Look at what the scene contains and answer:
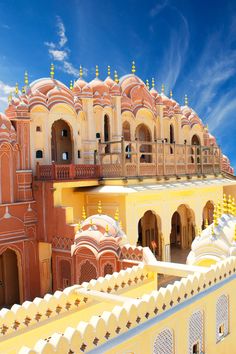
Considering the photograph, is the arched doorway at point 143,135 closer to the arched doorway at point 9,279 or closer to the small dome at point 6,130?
the small dome at point 6,130

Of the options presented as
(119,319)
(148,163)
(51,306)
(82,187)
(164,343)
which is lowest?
(164,343)

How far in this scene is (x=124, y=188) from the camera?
48.0ft

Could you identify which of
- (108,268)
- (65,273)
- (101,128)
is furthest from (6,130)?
(108,268)

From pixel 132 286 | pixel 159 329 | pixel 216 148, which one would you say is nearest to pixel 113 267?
pixel 132 286

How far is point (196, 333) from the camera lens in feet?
23.7

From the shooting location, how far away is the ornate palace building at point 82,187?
41.1 ft

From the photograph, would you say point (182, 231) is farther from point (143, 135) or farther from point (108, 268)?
point (108, 268)

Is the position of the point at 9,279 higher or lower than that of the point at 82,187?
lower

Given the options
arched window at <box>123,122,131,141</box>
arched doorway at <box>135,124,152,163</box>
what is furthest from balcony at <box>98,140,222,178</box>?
arched window at <box>123,122,131,141</box>

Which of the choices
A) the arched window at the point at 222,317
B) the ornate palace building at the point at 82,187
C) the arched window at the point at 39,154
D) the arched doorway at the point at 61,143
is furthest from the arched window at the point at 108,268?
the arched doorway at the point at 61,143

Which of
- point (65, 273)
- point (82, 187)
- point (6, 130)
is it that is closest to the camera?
point (65, 273)

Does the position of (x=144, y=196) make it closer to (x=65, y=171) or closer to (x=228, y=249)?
(x=65, y=171)

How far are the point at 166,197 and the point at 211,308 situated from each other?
904cm

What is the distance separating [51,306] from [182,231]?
45.1 ft
